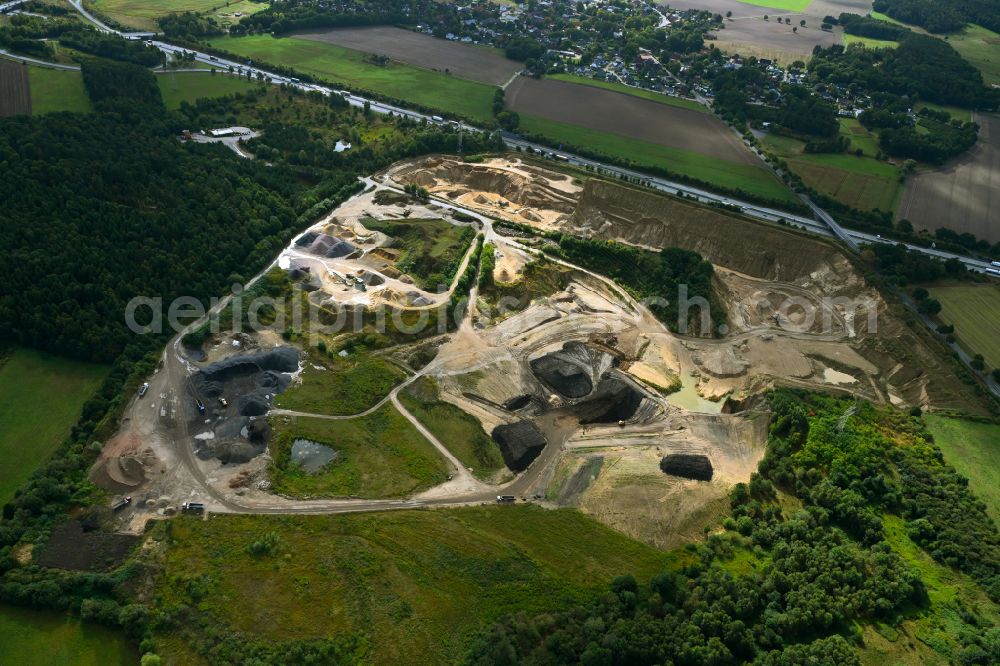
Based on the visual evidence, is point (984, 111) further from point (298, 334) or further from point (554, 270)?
point (298, 334)

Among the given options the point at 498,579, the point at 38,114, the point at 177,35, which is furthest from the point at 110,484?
the point at 177,35

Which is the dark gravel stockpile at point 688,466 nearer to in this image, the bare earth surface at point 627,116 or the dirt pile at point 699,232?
the dirt pile at point 699,232

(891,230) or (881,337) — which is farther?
(891,230)

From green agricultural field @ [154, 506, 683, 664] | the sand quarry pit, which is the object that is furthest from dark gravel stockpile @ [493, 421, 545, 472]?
green agricultural field @ [154, 506, 683, 664]

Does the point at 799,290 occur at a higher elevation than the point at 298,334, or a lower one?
higher

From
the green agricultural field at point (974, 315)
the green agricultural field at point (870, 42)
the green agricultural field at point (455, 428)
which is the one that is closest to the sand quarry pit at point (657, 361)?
the green agricultural field at point (455, 428)

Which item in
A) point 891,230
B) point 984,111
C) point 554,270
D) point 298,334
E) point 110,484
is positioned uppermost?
point 984,111
